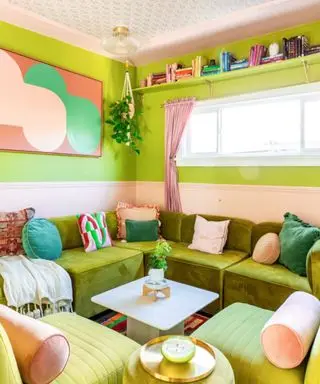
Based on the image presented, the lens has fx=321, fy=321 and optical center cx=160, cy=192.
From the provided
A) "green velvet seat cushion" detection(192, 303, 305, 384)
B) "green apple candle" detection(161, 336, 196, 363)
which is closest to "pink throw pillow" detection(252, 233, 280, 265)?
"green velvet seat cushion" detection(192, 303, 305, 384)

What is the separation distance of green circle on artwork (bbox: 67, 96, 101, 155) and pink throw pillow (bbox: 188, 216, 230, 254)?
1591 mm

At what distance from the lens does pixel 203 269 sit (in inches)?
111

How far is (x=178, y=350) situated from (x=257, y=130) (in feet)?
8.91

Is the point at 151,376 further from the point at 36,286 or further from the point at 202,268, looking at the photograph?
the point at 202,268

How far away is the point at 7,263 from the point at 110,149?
6.63 feet

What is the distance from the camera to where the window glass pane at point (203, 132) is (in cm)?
380

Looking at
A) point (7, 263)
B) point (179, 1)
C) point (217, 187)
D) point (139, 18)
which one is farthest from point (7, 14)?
point (217, 187)

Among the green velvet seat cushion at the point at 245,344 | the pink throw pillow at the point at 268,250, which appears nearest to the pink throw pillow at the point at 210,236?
the pink throw pillow at the point at 268,250

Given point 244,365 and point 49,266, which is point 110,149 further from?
point 244,365

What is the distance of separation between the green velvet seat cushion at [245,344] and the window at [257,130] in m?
1.84

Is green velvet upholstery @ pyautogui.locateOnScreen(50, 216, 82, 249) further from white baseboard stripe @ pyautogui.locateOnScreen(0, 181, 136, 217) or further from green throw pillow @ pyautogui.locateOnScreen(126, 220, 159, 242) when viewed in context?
green throw pillow @ pyautogui.locateOnScreen(126, 220, 159, 242)

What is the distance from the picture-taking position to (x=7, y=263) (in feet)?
8.02

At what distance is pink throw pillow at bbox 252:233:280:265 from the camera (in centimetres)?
279

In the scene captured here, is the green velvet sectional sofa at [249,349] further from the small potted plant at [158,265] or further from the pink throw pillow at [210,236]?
the pink throw pillow at [210,236]
